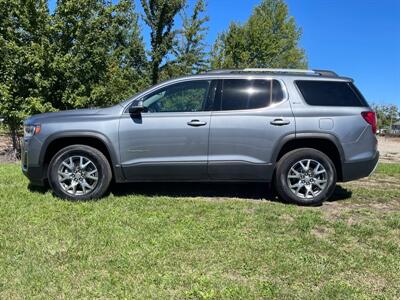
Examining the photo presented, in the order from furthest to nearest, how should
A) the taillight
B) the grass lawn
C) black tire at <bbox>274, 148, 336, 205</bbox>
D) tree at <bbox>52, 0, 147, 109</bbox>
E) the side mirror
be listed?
tree at <bbox>52, 0, 147, 109</bbox>, the taillight, black tire at <bbox>274, 148, 336, 205</bbox>, the side mirror, the grass lawn

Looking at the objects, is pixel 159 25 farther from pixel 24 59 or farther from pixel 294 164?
pixel 294 164

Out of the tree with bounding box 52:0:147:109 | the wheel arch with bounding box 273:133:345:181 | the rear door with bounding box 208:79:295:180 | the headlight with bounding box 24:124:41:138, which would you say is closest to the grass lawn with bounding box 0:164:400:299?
the rear door with bounding box 208:79:295:180

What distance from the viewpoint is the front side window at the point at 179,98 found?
6.55 m

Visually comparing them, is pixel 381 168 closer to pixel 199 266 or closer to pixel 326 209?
pixel 326 209

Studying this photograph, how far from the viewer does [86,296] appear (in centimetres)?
357

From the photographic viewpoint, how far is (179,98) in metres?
6.65

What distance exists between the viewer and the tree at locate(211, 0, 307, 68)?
2662 cm

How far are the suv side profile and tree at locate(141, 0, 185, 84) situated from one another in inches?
537

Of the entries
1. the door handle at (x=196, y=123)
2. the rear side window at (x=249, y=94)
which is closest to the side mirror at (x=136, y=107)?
the door handle at (x=196, y=123)

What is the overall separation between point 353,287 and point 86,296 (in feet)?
6.95

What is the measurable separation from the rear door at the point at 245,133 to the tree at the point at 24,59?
6.82 m

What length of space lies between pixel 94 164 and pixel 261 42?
77.4 ft

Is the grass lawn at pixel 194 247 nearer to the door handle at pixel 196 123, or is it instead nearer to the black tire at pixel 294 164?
the black tire at pixel 294 164

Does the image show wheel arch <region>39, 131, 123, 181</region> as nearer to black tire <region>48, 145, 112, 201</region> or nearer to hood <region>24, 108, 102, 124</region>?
black tire <region>48, 145, 112, 201</region>
